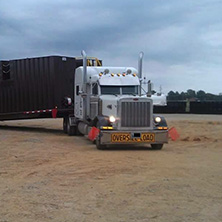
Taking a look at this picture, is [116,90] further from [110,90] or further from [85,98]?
[85,98]

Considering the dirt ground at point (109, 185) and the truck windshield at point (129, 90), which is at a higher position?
the truck windshield at point (129, 90)

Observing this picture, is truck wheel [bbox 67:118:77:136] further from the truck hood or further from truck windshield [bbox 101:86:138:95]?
the truck hood

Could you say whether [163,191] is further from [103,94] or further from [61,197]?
[103,94]

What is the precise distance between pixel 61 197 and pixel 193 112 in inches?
1376

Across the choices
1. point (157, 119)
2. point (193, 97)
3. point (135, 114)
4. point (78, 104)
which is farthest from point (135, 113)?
point (193, 97)

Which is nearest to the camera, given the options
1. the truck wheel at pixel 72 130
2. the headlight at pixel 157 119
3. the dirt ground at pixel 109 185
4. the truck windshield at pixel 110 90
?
the dirt ground at pixel 109 185

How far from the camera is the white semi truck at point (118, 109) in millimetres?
12281

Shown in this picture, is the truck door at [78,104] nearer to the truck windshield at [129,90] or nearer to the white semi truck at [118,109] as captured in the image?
the white semi truck at [118,109]

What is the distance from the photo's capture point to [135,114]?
491 inches

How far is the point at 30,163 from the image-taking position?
377 inches

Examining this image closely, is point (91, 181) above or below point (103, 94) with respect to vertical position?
below

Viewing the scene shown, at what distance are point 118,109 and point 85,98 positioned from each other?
2.87 metres

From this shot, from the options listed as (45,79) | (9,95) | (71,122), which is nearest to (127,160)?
(71,122)

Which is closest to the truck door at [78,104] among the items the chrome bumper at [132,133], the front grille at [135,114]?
the front grille at [135,114]
